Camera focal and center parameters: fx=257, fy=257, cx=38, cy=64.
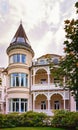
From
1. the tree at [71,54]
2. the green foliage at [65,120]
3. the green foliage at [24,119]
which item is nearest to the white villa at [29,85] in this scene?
the green foliage at [24,119]

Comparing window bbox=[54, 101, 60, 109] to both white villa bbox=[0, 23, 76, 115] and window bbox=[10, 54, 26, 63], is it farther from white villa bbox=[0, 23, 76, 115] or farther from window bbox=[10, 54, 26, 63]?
window bbox=[10, 54, 26, 63]

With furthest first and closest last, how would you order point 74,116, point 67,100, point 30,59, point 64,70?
point 30,59 < point 67,100 < point 74,116 < point 64,70

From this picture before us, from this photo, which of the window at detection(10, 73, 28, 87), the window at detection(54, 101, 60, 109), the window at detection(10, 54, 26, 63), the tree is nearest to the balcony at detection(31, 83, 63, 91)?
the window at detection(10, 73, 28, 87)

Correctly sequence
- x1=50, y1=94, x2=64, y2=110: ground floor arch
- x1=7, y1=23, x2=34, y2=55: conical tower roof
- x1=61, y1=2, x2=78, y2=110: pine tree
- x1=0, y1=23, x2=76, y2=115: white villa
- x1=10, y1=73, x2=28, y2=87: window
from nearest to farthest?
x1=61, y1=2, x2=78, y2=110: pine tree < x1=0, y1=23, x2=76, y2=115: white villa < x1=10, y1=73, x2=28, y2=87: window < x1=7, y1=23, x2=34, y2=55: conical tower roof < x1=50, y1=94, x2=64, y2=110: ground floor arch

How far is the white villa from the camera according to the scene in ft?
126

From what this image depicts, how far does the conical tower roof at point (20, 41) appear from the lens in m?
39.5

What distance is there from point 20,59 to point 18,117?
45.7 ft

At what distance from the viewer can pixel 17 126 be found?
27.0 metres

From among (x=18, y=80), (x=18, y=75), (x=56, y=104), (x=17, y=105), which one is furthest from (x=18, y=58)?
(x=56, y=104)

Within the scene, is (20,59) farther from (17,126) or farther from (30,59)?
(17,126)

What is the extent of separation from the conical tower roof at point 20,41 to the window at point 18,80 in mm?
4187

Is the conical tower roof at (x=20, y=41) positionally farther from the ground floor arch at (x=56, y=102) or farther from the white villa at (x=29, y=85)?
the ground floor arch at (x=56, y=102)

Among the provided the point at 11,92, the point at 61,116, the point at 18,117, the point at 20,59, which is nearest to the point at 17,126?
the point at 18,117

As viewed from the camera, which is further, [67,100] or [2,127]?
[67,100]
